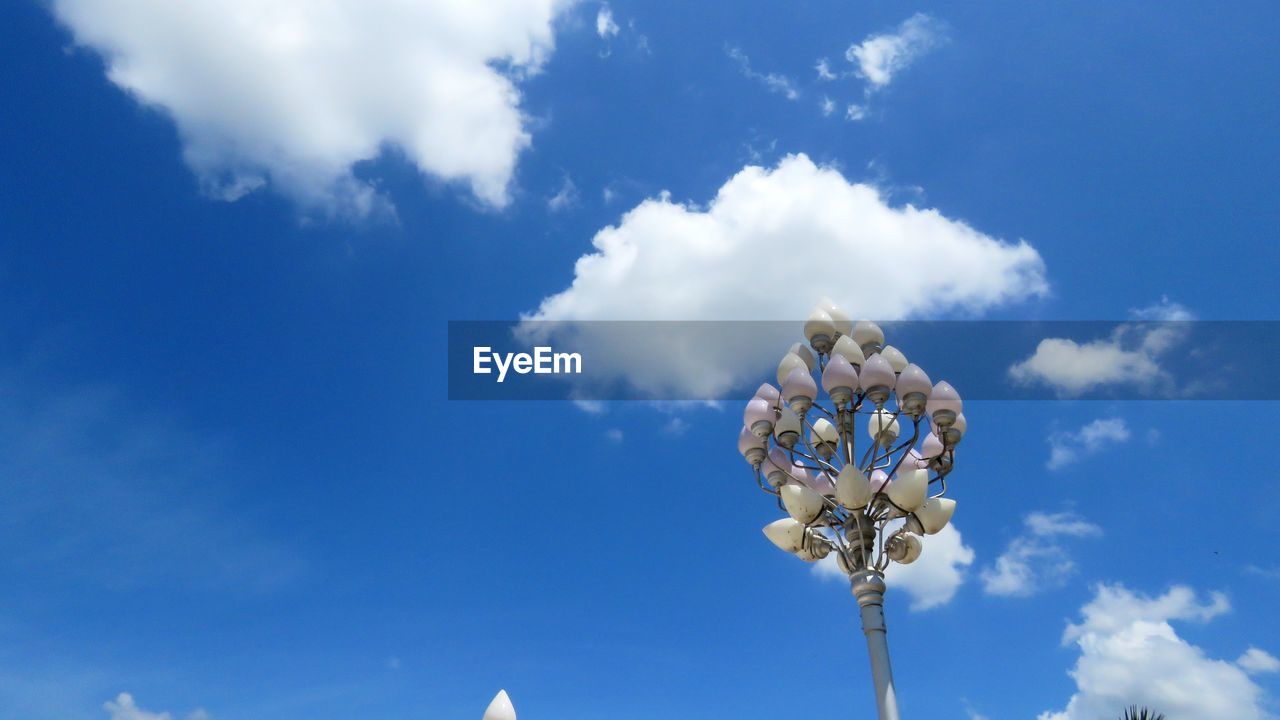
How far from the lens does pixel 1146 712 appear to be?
11.0 meters

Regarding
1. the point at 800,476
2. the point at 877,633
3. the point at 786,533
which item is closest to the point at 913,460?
the point at 800,476

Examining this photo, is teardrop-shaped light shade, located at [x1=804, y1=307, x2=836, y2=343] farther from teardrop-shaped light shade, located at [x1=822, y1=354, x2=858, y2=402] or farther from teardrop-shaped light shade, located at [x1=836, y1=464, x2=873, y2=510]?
teardrop-shaped light shade, located at [x1=836, y1=464, x2=873, y2=510]

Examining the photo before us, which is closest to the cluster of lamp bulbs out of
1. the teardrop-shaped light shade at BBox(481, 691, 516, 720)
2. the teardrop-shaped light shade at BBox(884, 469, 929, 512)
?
the teardrop-shaped light shade at BBox(884, 469, 929, 512)

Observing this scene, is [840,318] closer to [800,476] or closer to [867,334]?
[867,334]

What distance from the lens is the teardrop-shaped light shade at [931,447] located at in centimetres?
892

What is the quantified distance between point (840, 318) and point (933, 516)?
2599 millimetres

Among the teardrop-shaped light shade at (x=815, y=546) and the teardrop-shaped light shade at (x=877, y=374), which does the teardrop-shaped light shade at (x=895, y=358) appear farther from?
the teardrop-shaped light shade at (x=815, y=546)

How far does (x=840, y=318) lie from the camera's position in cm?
1010

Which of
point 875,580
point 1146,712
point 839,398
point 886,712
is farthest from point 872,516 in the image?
point 1146,712

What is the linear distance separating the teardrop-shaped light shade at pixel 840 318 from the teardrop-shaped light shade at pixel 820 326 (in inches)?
2.1

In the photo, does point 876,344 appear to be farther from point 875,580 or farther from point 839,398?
point 875,580

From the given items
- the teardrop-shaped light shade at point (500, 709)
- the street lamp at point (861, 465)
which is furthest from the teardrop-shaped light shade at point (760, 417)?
the teardrop-shaped light shade at point (500, 709)

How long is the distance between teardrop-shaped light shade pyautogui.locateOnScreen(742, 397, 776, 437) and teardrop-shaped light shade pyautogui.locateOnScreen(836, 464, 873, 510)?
1.14 meters

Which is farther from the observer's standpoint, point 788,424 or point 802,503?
point 788,424
